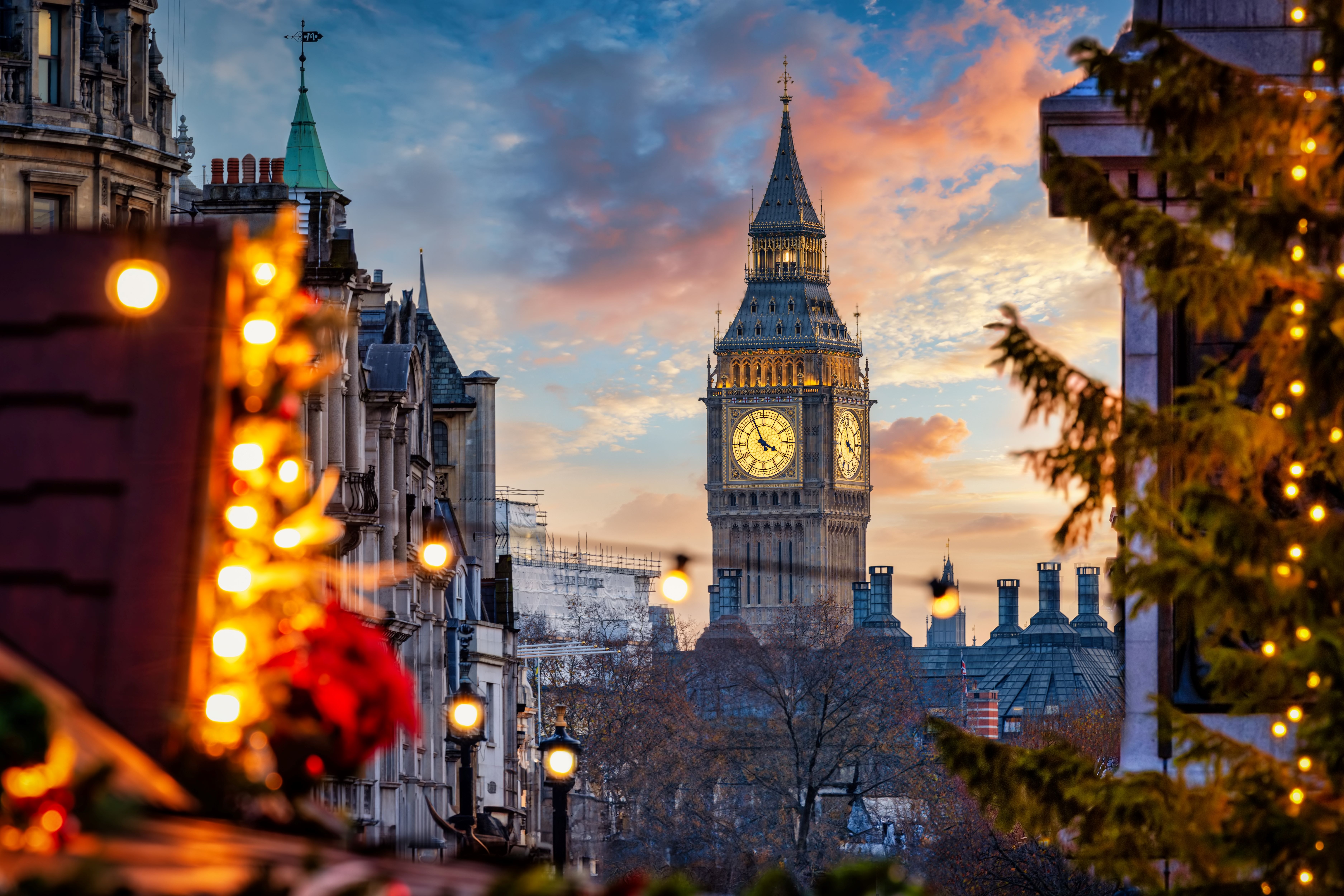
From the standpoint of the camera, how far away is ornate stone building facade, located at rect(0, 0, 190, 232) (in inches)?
1161

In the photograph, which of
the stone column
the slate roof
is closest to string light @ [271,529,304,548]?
the slate roof

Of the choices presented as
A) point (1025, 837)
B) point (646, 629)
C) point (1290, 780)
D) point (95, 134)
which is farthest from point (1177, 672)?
point (646, 629)

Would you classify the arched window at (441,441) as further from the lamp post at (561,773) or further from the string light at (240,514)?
the string light at (240,514)

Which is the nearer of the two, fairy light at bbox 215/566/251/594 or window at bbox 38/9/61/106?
fairy light at bbox 215/566/251/594

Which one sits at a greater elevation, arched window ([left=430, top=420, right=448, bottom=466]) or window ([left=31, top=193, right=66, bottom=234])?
window ([left=31, top=193, right=66, bottom=234])

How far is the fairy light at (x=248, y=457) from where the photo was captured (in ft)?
24.0

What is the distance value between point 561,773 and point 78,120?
13.0 metres

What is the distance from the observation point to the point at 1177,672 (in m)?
16.7

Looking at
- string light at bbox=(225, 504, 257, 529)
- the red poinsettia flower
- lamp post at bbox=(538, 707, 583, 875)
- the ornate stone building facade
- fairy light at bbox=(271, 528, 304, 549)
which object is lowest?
lamp post at bbox=(538, 707, 583, 875)

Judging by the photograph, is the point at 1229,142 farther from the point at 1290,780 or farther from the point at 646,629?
the point at 646,629

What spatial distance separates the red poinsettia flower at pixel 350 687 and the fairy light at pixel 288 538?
1.12ft

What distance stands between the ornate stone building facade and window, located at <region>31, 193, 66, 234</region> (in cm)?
1

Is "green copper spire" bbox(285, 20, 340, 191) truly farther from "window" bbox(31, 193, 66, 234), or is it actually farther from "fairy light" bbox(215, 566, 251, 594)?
"fairy light" bbox(215, 566, 251, 594)

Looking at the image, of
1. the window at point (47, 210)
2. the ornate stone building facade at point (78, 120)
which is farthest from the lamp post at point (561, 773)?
the window at point (47, 210)
